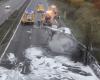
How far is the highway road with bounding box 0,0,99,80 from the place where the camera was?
31.8 m

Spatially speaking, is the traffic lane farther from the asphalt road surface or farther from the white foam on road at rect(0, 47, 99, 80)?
the white foam on road at rect(0, 47, 99, 80)

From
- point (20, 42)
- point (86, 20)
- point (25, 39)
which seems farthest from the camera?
point (86, 20)

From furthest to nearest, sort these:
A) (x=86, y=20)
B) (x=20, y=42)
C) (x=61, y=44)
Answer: (x=86, y=20)
(x=20, y=42)
(x=61, y=44)

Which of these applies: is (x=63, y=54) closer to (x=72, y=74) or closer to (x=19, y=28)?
(x=72, y=74)

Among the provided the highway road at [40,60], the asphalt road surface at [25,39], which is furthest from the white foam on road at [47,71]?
the asphalt road surface at [25,39]

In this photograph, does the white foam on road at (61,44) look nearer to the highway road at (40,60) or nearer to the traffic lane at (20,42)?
the highway road at (40,60)

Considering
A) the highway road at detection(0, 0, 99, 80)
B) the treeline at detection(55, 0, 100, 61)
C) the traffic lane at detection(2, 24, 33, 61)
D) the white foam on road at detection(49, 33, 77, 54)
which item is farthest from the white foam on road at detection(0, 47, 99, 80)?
the treeline at detection(55, 0, 100, 61)

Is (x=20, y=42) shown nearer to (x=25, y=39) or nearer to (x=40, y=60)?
(x=25, y=39)

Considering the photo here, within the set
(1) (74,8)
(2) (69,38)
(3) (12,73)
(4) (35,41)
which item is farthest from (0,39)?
(1) (74,8)

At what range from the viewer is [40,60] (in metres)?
35.8

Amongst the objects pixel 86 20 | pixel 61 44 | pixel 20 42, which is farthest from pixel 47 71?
pixel 86 20

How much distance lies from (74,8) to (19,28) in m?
18.0

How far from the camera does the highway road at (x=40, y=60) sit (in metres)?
31.8

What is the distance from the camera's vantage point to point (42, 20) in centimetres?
5519
